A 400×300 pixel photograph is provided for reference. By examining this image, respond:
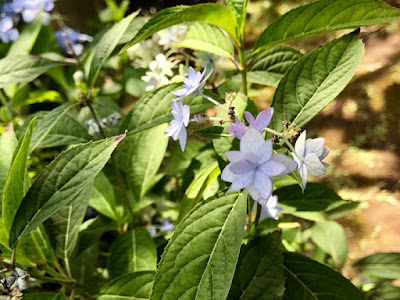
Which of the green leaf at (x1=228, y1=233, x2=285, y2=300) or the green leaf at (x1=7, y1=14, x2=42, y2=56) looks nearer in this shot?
the green leaf at (x1=228, y1=233, x2=285, y2=300)

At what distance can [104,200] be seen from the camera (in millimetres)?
1221

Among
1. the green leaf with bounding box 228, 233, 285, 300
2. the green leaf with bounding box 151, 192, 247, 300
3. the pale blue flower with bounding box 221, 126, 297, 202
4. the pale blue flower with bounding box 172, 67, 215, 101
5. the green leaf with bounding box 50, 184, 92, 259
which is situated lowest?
the green leaf with bounding box 228, 233, 285, 300

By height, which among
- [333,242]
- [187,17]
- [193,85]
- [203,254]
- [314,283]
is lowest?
[333,242]

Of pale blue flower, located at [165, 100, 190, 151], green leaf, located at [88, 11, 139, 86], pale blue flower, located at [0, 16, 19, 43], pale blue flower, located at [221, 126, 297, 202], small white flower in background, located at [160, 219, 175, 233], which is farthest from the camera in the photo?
pale blue flower, located at [0, 16, 19, 43]

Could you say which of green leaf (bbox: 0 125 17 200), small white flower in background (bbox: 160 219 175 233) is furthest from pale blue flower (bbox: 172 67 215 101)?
small white flower in background (bbox: 160 219 175 233)

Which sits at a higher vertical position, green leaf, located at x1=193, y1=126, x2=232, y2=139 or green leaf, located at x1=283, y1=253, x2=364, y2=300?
green leaf, located at x1=193, y1=126, x2=232, y2=139

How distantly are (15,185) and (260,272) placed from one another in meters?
0.56

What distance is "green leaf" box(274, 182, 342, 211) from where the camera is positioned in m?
1.03

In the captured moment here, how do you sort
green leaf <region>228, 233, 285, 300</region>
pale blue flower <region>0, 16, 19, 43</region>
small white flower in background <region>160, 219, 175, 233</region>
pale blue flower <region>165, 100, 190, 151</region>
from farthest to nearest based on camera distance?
pale blue flower <region>0, 16, 19, 43</region>, small white flower in background <region>160, 219, 175, 233</region>, green leaf <region>228, 233, 285, 300</region>, pale blue flower <region>165, 100, 190, 151</region>

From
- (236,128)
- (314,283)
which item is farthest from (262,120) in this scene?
(314,283)

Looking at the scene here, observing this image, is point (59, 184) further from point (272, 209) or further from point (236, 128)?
point (272, 209)

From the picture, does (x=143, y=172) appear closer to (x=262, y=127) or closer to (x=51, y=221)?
(x=51, y=221)

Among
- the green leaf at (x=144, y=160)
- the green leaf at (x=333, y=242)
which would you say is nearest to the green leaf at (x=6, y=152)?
the green leaf at (x=144, y=160)

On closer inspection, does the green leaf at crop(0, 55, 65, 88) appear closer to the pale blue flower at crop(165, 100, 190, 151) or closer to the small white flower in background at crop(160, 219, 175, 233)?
the pale blue flower at crop(165, 100, 190, 151)
